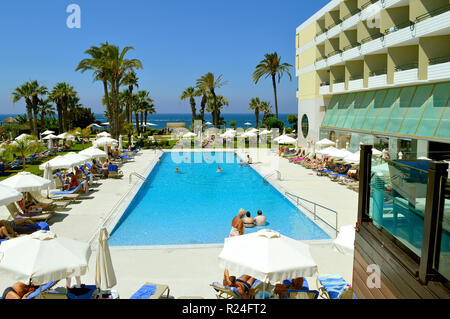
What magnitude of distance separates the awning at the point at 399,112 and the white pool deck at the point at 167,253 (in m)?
5.85

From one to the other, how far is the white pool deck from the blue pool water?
2.84 feet

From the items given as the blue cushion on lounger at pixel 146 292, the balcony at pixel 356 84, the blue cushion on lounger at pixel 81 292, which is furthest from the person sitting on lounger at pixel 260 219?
the balcony at pixel 356 84

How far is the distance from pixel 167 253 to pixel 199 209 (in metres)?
5.85

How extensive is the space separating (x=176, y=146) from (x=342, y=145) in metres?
18.0

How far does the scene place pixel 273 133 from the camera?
43.7 meters

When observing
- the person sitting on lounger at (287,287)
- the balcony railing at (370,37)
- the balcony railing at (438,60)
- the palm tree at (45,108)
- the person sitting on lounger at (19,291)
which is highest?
the balcony railing at (370,37)

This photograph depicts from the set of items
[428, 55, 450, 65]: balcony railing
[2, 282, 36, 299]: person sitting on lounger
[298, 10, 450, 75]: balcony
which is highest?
[298, 10, 450, 75]: balcony

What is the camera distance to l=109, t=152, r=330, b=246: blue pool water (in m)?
11.7

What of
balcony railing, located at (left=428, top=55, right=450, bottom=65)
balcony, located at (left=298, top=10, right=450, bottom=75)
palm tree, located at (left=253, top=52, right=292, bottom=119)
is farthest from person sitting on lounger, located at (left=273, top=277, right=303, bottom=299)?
palm tree, located at (left=253, top=52, right=292, bottom=119)

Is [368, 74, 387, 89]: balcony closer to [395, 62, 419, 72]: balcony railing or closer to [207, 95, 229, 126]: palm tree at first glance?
[395, 62, 419, 72]: balcony railing

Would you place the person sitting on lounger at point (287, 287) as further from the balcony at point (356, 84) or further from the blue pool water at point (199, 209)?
the balcony at point (356, 84)

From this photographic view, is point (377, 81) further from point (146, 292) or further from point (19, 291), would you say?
point (19, 291)

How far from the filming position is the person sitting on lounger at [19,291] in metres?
6.19

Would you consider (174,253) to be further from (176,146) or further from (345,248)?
(176,146)
